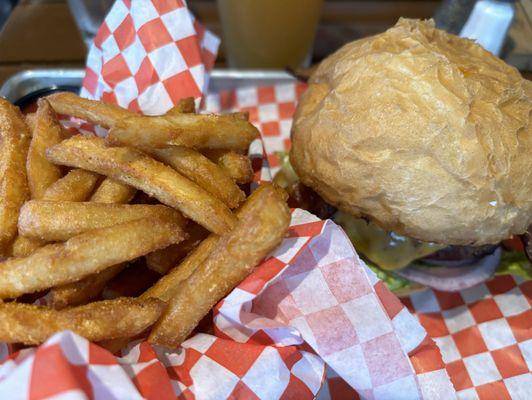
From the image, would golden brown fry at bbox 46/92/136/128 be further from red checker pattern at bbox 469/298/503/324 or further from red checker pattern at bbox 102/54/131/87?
red checker pattern at bbox 469/298/503/324

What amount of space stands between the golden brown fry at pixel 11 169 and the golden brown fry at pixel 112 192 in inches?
8.2

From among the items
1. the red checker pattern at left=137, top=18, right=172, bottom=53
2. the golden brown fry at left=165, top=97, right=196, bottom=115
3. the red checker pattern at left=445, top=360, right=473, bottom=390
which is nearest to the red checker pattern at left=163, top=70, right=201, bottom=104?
the red checker pattern at left=137, top=18, right=172, bottom=53

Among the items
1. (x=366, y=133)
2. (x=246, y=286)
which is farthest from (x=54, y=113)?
(x=366, y=133)

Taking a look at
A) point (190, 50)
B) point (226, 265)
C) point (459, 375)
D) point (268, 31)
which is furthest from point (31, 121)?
point (459, 375)

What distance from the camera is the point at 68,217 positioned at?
49.1 inches

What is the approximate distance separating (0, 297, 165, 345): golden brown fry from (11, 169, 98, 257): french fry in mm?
203

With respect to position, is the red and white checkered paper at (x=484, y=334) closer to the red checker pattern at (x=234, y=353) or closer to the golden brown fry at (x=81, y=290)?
the red checker pattern at (x=234, y=353)

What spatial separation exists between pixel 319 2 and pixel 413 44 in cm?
131

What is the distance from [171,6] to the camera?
191cm

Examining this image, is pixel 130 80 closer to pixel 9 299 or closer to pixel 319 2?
pixel 9 299

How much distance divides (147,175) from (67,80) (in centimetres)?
142

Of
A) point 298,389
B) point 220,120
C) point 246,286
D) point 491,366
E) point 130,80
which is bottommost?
point 491,366

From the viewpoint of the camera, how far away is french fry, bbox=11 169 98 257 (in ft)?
4.33

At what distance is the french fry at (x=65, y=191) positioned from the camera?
1.32 meters
